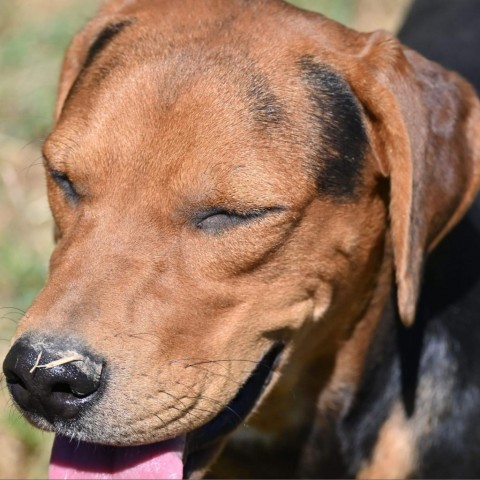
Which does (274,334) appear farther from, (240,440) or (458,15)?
(458,15)

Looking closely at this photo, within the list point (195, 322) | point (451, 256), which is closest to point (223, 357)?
point (195, 322)

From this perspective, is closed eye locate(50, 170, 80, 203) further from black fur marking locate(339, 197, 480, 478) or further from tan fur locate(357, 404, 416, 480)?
tan fur locate(357, 404, 416, 480)

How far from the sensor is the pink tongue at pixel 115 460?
4.28 meters

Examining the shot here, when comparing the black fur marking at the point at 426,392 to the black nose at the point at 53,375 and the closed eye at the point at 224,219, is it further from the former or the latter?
the black nose at the point at 53,375

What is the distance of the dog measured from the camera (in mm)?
3994

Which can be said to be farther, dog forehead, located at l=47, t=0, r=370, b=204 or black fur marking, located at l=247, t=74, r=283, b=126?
black fur marking, located at l=247, t=74, r=283, b=126

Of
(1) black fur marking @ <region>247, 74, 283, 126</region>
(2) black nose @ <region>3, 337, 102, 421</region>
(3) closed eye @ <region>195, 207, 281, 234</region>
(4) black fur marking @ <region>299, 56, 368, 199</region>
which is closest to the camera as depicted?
(2) black nose @ <region>3, 337, 102, 421</region>

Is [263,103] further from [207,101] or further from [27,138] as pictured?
[27,138]

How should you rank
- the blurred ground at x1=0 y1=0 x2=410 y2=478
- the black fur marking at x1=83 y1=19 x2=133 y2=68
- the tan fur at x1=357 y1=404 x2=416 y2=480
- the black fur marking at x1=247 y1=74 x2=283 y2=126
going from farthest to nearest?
1. the blurred ground at x1=0 y1=0 x2=410 y2=478
2. the tan fur at x1=357 y1=404 x2=416 y2=480
3. the black fur marking at x1=83 y1=19 x2=133 y2=68
4. the black fur marking at x1=247 y1=74 x2=283 y2=126

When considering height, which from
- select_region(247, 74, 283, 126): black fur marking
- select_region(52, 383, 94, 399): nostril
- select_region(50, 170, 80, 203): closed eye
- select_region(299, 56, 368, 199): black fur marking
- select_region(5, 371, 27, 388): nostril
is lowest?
select_region(5, 371, 27, 388): nostril

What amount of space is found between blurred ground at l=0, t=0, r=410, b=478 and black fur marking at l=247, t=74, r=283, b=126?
8.63 feet

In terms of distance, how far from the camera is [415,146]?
4.43 meters

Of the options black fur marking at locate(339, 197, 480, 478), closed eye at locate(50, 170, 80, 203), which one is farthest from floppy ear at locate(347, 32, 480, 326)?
closed eye at locate(50, 170, 80, 203)

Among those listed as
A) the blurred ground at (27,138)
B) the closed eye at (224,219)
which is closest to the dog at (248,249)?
the closed eye at (224,219)
